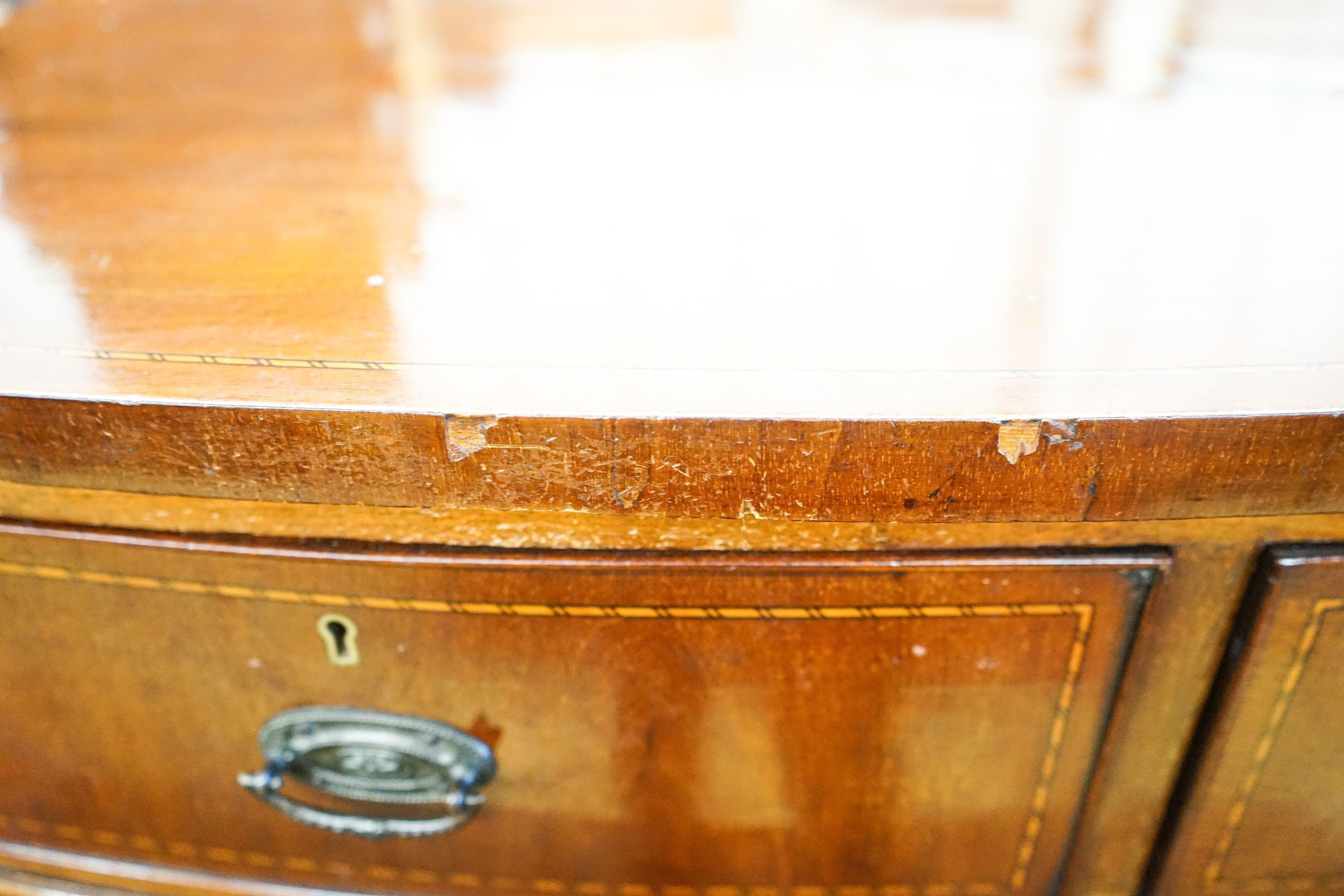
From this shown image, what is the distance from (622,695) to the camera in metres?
0.38

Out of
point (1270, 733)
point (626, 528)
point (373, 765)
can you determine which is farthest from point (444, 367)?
point (1270, 733)

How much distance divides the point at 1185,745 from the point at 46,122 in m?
0.72

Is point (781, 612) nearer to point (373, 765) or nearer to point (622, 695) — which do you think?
point (622, 695)

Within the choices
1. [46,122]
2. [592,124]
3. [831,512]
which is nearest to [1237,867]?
[831,512]

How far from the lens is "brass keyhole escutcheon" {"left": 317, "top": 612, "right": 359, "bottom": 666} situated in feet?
1.20

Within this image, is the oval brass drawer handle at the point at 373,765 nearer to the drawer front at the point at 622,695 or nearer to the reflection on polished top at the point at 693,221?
the drawer front at the point at 622,695

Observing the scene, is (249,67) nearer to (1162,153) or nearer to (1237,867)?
(1162,153)

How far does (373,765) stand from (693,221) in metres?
0.28

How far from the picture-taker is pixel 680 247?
1.31ft

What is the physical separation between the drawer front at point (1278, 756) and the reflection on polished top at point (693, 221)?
3.5 inches

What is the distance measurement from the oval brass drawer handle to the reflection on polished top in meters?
0.16

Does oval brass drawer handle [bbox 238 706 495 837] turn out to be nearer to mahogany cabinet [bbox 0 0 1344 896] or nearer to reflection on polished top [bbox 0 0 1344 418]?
mahogany cabinet [bbox 0 0 1344 896]

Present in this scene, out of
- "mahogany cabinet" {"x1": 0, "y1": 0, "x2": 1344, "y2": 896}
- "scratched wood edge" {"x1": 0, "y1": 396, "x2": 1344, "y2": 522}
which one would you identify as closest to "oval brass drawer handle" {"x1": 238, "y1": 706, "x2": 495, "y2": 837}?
"mahogany cabinet" {"x1": 0, "y1": 0, "x2": 1344, "y2": 896}

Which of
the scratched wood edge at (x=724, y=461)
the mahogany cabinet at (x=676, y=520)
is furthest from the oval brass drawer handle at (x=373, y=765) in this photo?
the scratched wood edge at (x=724, y=461)
